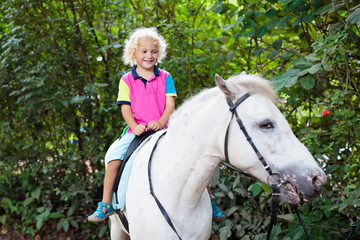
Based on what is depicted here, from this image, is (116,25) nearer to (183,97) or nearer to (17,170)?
(183,97)

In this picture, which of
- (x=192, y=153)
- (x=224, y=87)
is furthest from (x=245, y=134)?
(x=192, y=153)

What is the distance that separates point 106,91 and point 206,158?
10.3ft

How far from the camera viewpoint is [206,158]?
1.79 meters

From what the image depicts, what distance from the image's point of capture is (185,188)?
74.2 inches

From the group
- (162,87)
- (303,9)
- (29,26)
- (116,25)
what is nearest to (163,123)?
(162,87)

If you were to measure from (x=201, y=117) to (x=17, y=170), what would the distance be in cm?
461

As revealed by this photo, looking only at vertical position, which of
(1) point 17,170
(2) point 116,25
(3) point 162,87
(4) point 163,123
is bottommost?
(1) point 17,170

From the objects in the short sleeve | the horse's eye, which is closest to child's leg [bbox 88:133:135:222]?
the short sleeve

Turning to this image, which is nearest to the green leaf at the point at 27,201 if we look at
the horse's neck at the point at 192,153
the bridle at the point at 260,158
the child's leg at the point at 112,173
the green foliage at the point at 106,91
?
the green foliage at the point at 106,91

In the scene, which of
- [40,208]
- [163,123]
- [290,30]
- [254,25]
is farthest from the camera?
[40,208]

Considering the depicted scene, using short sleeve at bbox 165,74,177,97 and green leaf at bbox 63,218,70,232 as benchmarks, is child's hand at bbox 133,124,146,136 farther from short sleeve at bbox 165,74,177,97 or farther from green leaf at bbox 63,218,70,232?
green leaf at bbox 63,218,70,232

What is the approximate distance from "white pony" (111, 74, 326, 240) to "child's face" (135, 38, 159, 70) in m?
0.68

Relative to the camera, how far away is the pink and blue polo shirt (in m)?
2.51

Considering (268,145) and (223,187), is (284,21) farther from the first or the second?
(223,187)
